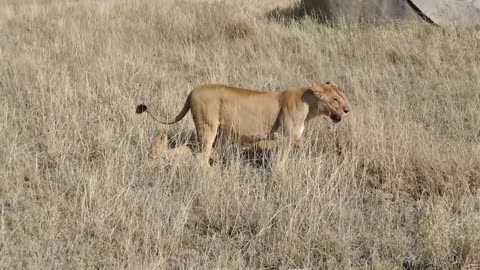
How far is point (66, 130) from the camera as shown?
473cm

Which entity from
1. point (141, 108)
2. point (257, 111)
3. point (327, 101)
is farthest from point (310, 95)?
point (141, 108)

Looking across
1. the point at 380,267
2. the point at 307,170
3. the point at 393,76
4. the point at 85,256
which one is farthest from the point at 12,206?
the point at 393,76

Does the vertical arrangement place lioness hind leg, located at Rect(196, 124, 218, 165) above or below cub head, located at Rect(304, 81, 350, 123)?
below

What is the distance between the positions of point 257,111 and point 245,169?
0.60m

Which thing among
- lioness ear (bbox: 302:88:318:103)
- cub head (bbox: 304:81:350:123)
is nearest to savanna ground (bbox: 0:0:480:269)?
cub head (bbox: 304:81:350:123)

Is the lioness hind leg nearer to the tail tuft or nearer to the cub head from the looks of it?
the tail tuft

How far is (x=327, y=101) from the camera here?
14.7 feet

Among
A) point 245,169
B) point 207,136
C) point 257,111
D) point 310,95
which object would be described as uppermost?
point 310,95

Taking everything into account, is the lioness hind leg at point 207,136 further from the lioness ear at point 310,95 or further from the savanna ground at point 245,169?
the lioness ear at point 310,95

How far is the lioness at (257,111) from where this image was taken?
4457 mm

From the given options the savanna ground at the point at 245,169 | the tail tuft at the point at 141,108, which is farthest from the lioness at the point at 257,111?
the savanna ground at the point at 245,169

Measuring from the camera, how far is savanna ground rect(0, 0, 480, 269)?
3.04 m

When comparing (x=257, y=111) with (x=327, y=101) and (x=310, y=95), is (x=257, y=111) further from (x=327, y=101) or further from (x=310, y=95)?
(x=327, y=101)

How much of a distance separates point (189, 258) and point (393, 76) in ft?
14.8
